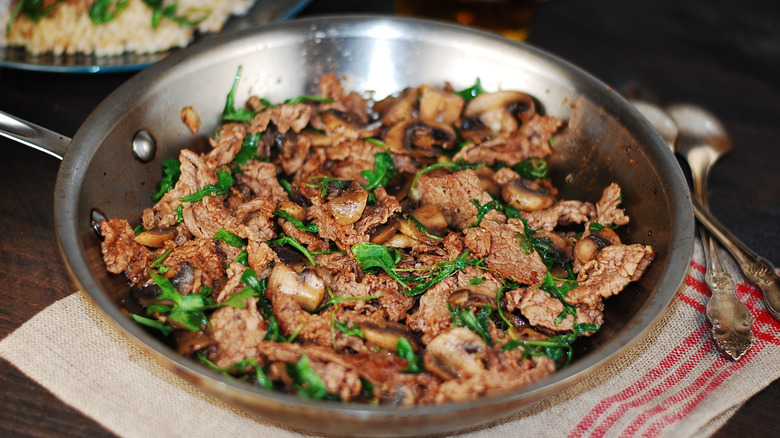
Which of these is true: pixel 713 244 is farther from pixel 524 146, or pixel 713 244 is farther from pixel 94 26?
pixel 94 26

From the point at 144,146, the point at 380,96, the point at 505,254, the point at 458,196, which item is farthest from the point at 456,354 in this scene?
the point at 380,96

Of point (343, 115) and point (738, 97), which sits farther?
point (738, 97)

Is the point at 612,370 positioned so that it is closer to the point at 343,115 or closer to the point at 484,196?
the point at 484,196

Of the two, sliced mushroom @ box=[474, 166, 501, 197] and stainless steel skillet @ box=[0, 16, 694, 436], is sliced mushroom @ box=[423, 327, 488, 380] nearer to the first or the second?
stainless steel skillet @ box=[0, 16, 694, 436]

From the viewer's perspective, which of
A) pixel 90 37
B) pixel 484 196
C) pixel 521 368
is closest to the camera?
pixel 521 368

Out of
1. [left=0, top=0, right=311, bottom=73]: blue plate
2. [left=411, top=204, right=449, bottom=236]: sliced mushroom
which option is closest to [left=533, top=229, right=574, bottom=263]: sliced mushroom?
[left=411, top=204, right=449, bottom=236]: sliced mushroom

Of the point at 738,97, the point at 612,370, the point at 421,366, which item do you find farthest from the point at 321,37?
the point at 738,97
